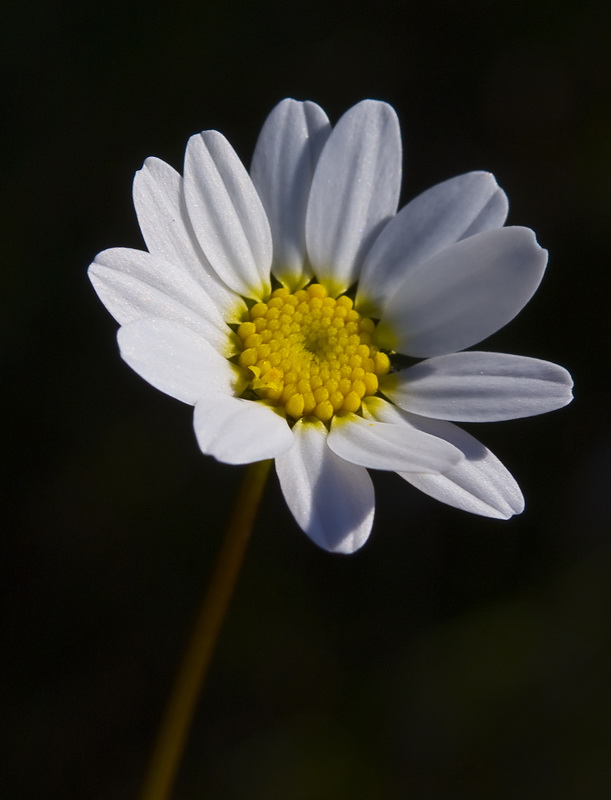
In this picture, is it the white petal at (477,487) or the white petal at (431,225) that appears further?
the white petal at (431,225)

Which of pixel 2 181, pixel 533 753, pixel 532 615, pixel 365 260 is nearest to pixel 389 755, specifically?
pixel 533 753

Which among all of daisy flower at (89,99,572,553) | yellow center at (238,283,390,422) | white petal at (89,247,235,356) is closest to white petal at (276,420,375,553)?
daisy flower at (89,99,572,553)

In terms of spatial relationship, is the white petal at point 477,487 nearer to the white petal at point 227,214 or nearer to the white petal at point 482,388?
the white petal at point 482,388

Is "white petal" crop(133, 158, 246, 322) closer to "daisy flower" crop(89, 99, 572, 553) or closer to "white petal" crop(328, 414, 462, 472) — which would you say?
"daisy flower" crop(89, 99, 572, 553)

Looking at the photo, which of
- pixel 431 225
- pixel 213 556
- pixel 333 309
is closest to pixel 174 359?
pixel 333 309

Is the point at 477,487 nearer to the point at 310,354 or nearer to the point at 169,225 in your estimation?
the point at 310,354

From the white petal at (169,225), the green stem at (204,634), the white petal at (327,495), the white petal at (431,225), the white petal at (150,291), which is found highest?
the white petal at (431,225)

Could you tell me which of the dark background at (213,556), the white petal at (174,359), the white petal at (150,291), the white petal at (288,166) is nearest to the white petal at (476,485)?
the white petal at (174,359)
